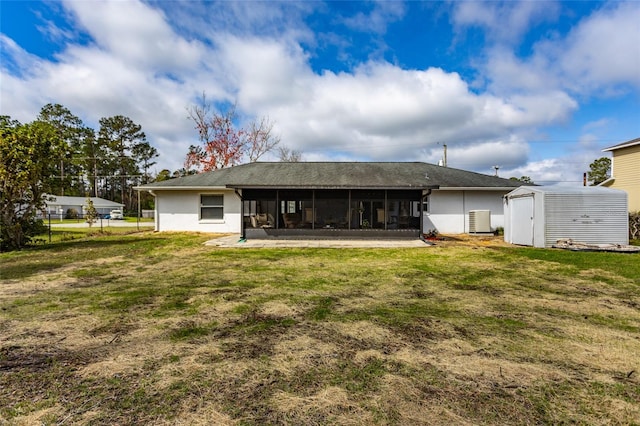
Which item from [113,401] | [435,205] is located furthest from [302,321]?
[435,205]

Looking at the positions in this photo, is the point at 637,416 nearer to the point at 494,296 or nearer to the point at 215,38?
the point at 494,296

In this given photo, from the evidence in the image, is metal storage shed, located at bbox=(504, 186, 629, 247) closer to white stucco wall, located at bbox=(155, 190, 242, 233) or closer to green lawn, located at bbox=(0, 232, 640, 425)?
green lawn, located at bbox=(0, 232, 640, 425)

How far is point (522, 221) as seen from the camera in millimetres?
11461

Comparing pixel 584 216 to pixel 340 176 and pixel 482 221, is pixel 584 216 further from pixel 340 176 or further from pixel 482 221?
pixel 340 176

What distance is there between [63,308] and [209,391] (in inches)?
142

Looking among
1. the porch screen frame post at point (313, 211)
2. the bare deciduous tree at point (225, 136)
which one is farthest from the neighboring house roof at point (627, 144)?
the bare deciduous tree at point (225, 136)

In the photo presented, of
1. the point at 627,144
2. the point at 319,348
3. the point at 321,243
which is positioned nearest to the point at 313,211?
the point at 321,243

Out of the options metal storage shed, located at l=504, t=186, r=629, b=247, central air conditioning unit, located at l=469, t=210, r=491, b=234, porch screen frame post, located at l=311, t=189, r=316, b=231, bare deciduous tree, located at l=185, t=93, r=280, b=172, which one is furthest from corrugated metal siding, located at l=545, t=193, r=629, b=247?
bare deciduous tree, located at l=185, t=93, r=280, b=172

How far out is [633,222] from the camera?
43.2 ft

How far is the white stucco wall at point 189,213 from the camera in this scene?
51.8 ft

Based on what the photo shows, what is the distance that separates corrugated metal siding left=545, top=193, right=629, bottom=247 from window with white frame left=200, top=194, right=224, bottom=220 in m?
14.4

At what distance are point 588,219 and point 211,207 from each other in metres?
16.4

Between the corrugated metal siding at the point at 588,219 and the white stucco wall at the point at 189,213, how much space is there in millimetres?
13692

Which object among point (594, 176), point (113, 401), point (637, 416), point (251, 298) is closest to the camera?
point (637, 416)
